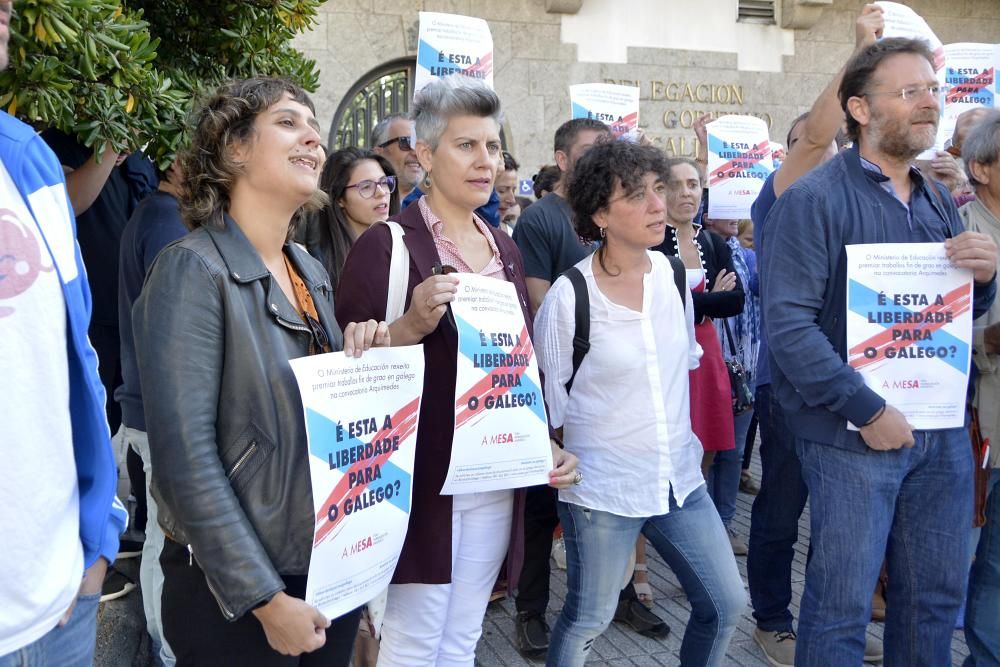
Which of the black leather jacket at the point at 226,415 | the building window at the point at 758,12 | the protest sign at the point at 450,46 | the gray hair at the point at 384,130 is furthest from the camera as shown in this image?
the building window at the point at 758,12

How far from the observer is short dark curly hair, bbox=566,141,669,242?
9.82 feet

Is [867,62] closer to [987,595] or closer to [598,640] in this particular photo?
[987,595]

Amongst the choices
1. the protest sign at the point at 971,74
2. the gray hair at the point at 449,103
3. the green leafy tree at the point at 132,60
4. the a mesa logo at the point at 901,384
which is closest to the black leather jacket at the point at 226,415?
the green leafy tree at the point at 132,60

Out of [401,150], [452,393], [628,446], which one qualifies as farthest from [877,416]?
[401,150]

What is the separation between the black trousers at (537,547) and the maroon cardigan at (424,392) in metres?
1.32

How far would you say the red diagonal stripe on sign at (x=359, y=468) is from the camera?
72.1 inches

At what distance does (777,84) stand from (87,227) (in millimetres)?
9696

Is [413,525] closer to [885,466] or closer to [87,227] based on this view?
[885,466]

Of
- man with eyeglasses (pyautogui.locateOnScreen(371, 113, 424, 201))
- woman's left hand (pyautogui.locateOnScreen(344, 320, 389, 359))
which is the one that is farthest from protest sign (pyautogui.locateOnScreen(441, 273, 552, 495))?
man with eyeglasses (pyautogui.locateOnScreen(371, 113, 424, 201))

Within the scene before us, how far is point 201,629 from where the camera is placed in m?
1.84

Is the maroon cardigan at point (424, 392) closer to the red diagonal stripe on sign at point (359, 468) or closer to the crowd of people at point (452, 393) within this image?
the crowd of people at point (452, 393)

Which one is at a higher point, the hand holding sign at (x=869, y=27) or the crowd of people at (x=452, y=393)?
the hand holding sign at (x=869, y=27)

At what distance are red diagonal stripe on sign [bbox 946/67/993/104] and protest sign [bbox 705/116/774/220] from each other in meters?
1.18

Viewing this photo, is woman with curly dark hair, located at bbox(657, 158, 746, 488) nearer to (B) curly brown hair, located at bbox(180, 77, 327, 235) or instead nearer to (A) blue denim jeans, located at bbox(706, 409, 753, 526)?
(A) blue denim jeans, located at bbox(706, 409, 753, 526)
